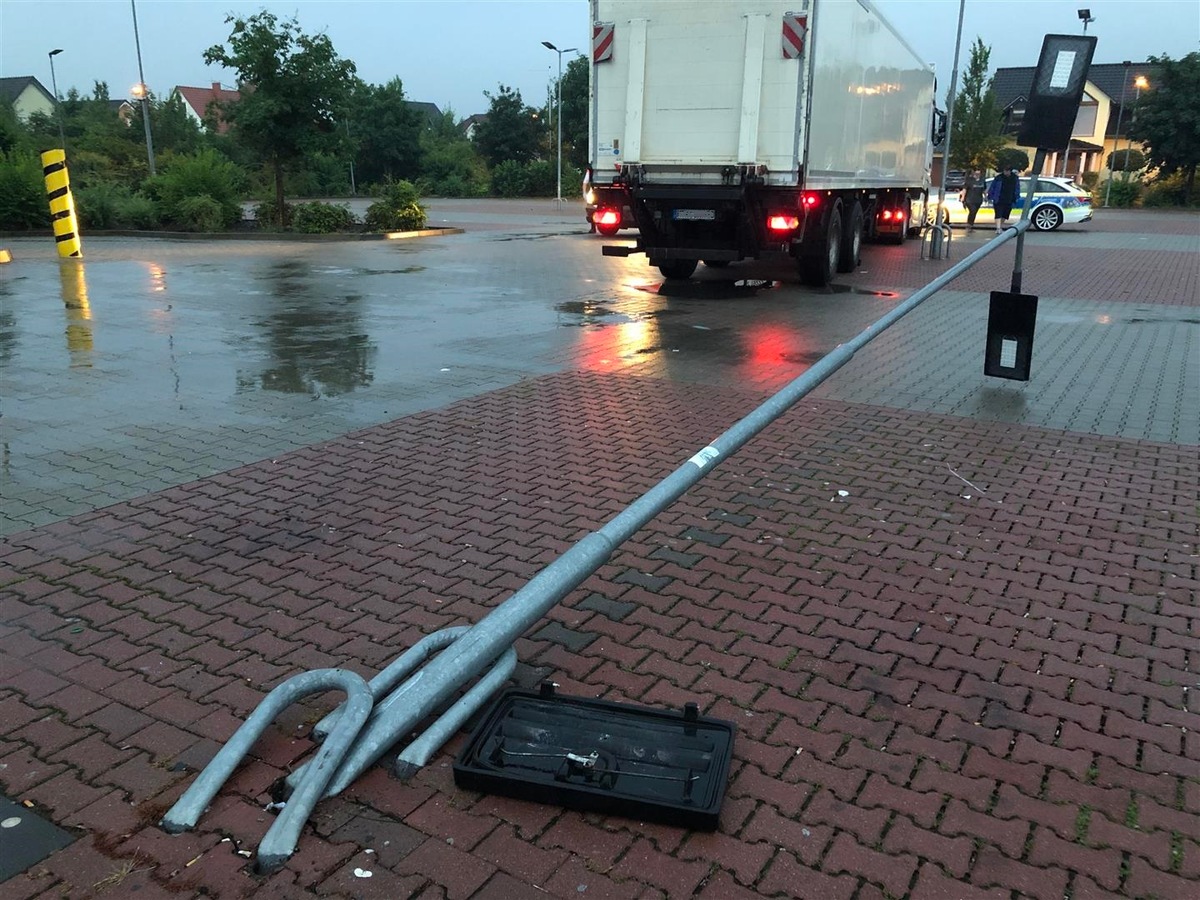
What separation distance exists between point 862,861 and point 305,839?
5.21ft

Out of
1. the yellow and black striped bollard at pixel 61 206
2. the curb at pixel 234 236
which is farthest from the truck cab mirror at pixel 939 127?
the yellow and black striped bollard at pixel 61 206

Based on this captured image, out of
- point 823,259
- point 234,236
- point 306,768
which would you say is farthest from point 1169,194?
point 306,768

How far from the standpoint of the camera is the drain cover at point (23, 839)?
2.72 metres

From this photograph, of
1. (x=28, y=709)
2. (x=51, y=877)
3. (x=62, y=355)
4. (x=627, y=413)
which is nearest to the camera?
(x=51, y=877)

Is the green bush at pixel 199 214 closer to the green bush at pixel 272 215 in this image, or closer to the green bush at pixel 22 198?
the green bush at pixel 272 215

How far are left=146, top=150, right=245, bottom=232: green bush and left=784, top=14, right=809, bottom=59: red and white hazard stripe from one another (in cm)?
1748

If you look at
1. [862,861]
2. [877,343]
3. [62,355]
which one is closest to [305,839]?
[862,861]

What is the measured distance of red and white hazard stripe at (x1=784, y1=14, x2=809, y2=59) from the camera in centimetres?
1224

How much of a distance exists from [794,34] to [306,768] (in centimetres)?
1157

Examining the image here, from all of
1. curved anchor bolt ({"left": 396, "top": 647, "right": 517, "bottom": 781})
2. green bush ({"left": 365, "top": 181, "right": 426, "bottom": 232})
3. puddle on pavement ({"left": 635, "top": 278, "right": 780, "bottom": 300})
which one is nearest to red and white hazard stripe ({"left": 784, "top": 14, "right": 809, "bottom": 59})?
puddle on pavement ({"left": 635, "top": 278, "right": 780, "bottom": 300})

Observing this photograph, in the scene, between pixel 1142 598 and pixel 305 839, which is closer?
pixel 305 839

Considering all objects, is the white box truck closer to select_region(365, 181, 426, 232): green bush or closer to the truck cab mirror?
the truck cab mirror

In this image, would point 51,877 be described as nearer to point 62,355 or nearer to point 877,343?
point 62,355

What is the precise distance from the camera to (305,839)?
2826mm
